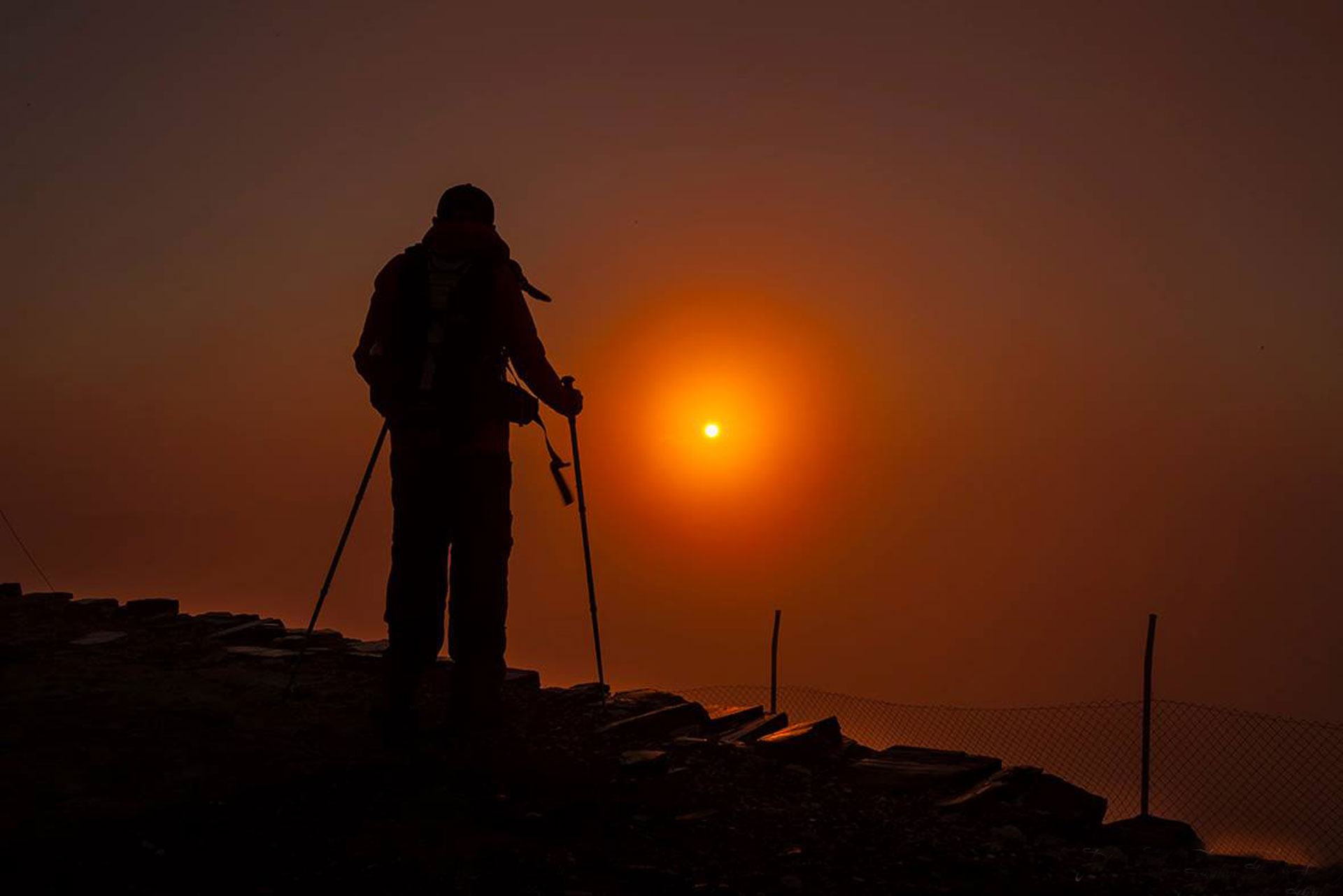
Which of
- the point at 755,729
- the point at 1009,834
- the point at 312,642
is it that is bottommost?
the point at 1009,834

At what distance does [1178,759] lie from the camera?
14484 millimetres

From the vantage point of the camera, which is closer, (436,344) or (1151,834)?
(436,344)

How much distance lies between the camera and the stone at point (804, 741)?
763 centimetres

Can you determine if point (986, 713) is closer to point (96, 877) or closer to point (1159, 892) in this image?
point (1159, 892)

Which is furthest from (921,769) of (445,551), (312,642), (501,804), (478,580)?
(312,642)

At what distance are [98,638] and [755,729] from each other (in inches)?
254

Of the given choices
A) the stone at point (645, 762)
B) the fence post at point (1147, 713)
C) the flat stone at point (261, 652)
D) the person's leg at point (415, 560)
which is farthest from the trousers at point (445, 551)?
the fence post at point (1147, 713)

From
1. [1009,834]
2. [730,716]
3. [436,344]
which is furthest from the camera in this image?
[730,716]

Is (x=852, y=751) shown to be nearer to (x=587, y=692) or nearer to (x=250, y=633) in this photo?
(x=587, y=692)

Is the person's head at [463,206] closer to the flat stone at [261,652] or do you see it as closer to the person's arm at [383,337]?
the person's arm at [383,337]

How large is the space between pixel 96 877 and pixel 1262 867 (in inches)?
253

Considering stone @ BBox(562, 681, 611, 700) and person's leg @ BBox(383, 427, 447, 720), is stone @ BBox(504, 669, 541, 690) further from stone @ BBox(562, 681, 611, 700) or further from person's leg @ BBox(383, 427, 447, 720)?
person's leg @ BBox(383, 427, 447, 720)

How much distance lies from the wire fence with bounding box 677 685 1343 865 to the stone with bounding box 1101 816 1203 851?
15 cm

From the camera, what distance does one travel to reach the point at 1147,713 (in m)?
9.12
